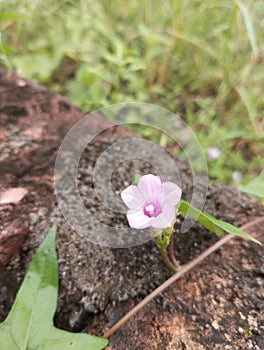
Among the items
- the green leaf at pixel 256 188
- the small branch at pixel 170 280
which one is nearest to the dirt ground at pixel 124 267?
the small branch at pixel 170 280

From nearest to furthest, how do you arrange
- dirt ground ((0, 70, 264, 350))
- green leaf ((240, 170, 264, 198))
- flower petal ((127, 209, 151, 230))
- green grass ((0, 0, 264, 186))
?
flower petal ((127, 209, 151, 230))
dirt ground ((0, 70, 264, 350))
green leaf ((240, 170, 264, 198))
green grass ((0, 0, 264, 186))

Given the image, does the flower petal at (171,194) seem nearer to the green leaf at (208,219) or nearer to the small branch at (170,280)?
the green leaf at (208,219)

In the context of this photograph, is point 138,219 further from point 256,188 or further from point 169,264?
point 256,188

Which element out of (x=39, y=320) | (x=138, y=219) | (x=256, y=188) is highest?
(x=256, y=188)

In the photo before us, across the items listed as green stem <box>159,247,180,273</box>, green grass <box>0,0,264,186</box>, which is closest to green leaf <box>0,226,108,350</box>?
green stem <box>159,247,180,273</box>

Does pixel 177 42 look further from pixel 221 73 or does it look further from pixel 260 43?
pixel 260 43

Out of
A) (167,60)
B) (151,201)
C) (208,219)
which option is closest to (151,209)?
(151,201)

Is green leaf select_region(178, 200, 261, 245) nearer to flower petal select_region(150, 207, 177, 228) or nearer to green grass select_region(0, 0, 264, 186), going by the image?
flower petal select_region(150, 207, 177, 228)
